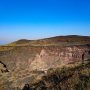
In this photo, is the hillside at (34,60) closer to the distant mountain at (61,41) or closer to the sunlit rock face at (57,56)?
the sunlit rock face at (57,56)

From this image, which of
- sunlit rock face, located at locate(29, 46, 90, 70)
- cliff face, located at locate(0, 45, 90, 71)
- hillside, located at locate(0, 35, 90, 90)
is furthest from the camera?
cliff face, located at locate(0, 45, 90, 71)

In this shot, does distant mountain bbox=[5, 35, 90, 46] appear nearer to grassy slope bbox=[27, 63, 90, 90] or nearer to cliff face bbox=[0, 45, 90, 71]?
cliff face bbox=[0, 45, 90, 71]

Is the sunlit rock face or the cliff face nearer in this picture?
the sunlit rock face

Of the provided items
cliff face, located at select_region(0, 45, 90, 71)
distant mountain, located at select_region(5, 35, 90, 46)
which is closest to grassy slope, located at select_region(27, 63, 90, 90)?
cliff face, located at select_region(0, 45, 90, 71)

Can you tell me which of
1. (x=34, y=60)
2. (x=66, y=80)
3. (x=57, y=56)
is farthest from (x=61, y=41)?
(x=66, y=80)

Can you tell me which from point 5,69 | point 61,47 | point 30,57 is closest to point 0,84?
point 5,69

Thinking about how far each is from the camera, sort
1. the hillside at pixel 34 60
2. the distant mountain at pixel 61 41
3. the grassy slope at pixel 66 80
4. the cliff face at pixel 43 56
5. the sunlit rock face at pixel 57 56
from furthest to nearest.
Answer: the distant mountain at pixel 61 41 < the cliff face at pixel 43 56 < the sunlit rock face at pixel 57 56 < the hillside at pixel 34 60 < the grassy slope at pixel 66 80

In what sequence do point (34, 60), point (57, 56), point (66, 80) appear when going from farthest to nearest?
point (34, 60) → point (57, 56) → point (66, 80)

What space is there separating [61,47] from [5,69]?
8.91m

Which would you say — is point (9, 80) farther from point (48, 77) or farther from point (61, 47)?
point (61, 47)

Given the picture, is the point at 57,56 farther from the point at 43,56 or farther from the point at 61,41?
the point at 61,41

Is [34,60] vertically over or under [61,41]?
under

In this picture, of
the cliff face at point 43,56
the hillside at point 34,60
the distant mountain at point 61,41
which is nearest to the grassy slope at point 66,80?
the hillside at point 34,60

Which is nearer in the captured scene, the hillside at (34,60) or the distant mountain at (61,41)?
the hillside at (34,60)
